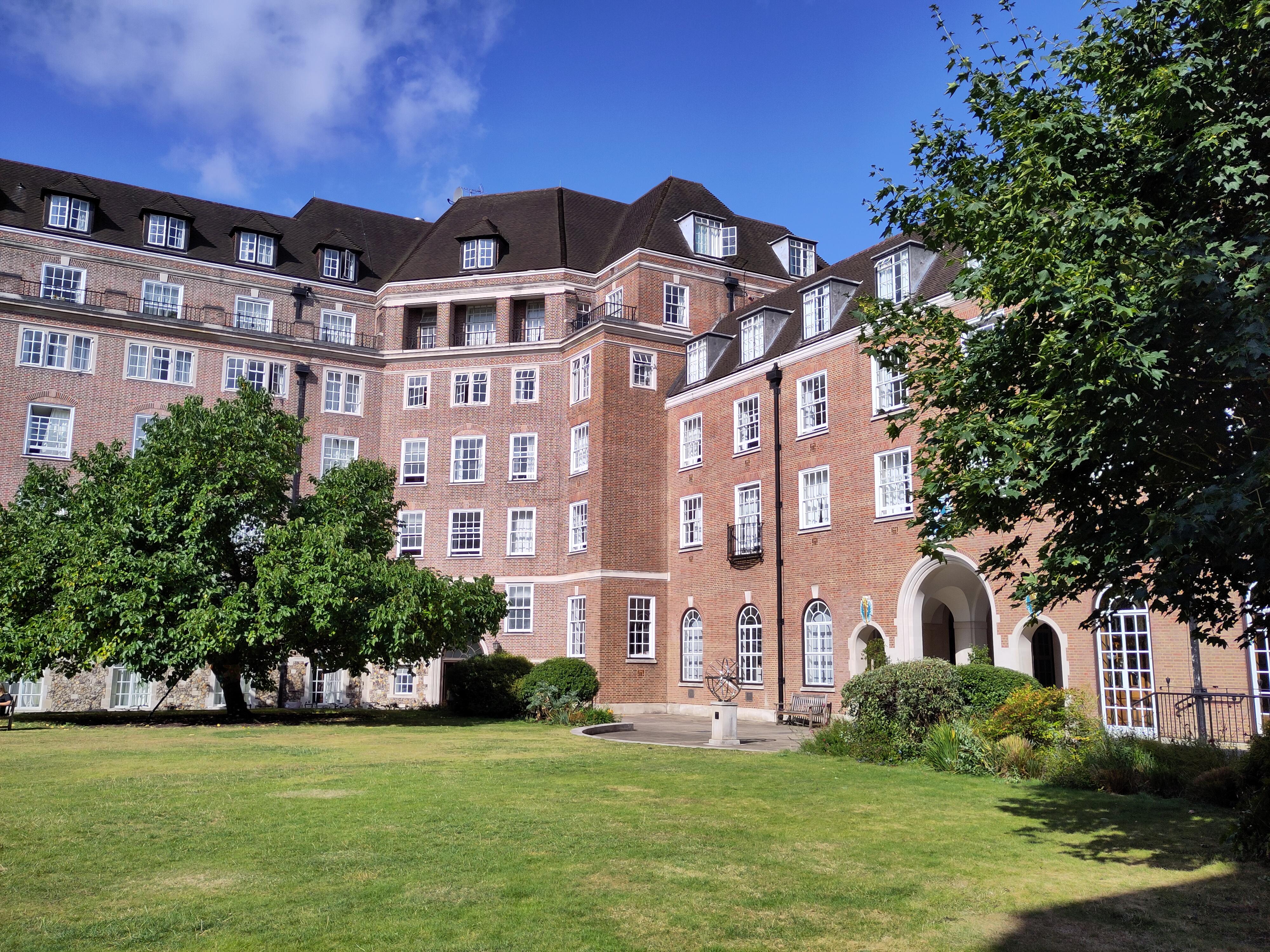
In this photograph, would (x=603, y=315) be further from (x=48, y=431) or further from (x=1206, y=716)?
(x=1206, y=716)

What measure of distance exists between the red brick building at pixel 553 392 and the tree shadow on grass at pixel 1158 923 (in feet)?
63.6

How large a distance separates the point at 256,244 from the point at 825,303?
25002 mm

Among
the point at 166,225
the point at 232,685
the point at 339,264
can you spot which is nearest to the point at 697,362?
the point at 339,264

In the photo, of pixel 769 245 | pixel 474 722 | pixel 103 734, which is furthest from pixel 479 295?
pixel 103 734

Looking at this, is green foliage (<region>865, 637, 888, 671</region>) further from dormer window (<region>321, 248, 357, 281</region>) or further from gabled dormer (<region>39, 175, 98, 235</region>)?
gabled dormer (<region>39, 175, 98, 235</region>)

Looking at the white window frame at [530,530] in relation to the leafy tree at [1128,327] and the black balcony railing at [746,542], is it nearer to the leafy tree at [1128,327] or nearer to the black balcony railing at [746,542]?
the black balcony railing at [746,542]

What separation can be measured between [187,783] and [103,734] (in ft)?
36.6

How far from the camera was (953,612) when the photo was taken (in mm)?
28750

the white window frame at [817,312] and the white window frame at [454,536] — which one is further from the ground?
the white window frame at [817,312]

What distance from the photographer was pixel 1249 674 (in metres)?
19.5

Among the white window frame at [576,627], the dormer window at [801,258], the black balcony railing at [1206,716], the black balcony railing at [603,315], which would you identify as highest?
the dormer window at [801,258]

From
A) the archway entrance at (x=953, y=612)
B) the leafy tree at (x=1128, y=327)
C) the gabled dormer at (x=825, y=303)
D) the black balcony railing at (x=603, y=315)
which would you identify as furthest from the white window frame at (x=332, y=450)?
the leafy tree at (x=1128, y=327)

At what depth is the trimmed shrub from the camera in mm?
33031

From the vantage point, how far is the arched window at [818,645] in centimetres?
2988
